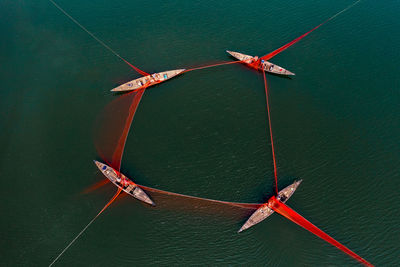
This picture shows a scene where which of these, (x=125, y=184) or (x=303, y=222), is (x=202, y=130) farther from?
(x=303, y=222)

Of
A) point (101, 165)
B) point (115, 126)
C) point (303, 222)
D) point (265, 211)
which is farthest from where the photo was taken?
point (115, 126)

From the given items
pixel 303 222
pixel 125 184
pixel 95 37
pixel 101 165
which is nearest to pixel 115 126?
pixel 101 165

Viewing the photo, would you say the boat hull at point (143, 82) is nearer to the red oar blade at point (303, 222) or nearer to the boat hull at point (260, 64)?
the boat hull at point (260, 64)

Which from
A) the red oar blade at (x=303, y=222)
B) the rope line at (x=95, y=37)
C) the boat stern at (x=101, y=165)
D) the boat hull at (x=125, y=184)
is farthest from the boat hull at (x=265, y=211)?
the rope line at (x=95, y=37)

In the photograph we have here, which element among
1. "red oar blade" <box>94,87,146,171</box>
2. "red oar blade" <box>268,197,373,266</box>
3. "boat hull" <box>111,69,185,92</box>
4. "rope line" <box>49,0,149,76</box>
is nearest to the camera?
"red oar blade" <box>268,197,373,266</box>

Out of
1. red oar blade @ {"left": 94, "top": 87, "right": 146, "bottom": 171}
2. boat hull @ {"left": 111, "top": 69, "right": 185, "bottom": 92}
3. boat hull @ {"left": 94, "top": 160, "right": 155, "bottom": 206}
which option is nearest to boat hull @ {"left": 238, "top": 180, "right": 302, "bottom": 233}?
boat hull @ {"left": 94, "top": 160, "right": 155, "bottom": 206}

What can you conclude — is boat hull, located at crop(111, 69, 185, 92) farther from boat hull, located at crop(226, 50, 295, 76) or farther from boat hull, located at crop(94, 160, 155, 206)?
boat hull, located at crop(94, 160, 155, 206)

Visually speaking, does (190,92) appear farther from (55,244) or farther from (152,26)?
(55,244)
